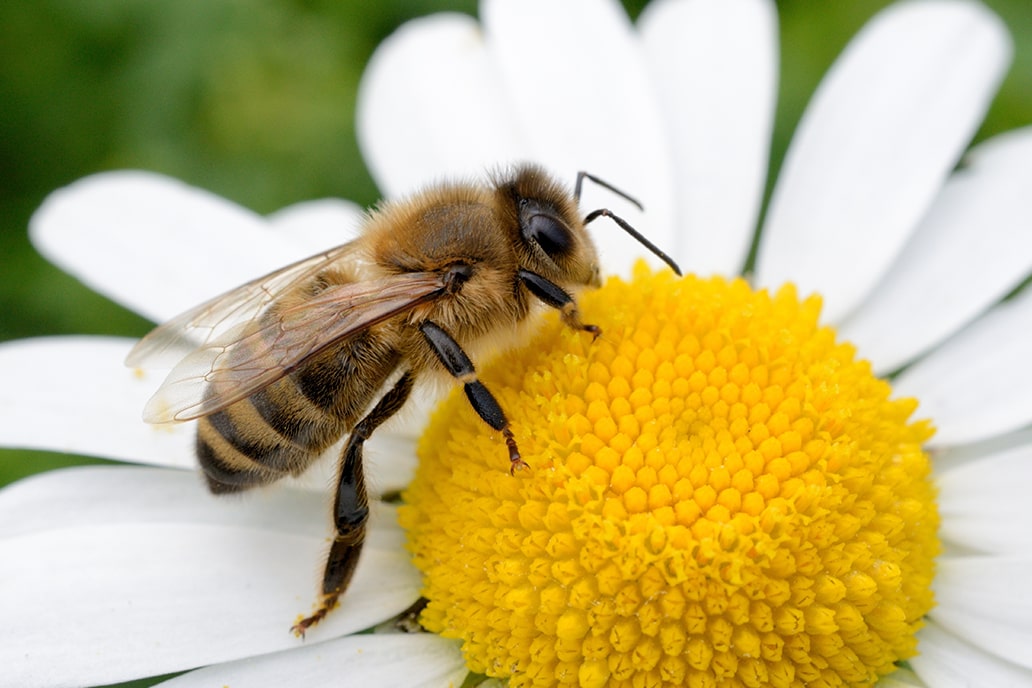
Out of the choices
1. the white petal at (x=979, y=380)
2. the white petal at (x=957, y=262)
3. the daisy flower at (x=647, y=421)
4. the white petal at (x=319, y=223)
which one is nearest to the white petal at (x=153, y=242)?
the daisy flower at (x=647, y=421)

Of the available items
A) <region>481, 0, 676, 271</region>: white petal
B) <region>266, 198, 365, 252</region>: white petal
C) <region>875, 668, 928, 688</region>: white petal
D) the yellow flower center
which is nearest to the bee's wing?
the yellow flower center

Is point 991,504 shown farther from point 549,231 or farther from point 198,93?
point 198,93

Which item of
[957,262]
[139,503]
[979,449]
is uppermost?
[139,503]

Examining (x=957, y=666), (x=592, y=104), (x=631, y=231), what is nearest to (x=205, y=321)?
(x=631, y=231)

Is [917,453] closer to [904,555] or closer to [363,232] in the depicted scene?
[904,555]

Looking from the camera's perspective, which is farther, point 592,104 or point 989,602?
point 592,104

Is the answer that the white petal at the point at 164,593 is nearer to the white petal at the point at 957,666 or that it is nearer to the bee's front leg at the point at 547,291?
the bee's front leg at the point at 547,291

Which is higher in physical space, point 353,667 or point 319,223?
point 319,223

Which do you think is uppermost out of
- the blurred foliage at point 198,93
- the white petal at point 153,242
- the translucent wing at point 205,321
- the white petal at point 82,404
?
the blurred foliage at point 198,93
